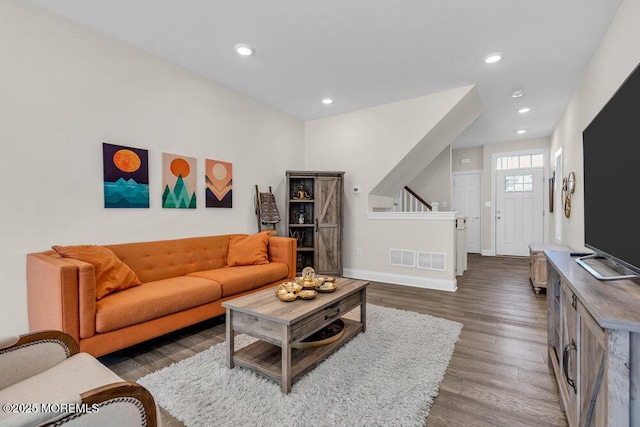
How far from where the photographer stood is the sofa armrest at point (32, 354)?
1145 mm

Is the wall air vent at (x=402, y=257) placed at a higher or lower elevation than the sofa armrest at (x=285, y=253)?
lower

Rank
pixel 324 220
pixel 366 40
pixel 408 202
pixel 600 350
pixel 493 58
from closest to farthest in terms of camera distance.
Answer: pixel 600 350 < pixel 366 40 < pixel 493 58 < pixel 324 220 < pixel 408 202

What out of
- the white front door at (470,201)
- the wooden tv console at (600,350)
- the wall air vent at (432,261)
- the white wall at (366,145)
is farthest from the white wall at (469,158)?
the wooden tv console at (600,350)

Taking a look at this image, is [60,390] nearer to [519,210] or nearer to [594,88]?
[594,88]

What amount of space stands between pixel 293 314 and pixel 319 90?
3113 millimetres

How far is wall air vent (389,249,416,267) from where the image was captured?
4.28 metres

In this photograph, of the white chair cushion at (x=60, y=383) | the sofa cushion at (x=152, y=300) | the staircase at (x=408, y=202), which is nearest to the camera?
the white chair cushion at (x=60, y=383)

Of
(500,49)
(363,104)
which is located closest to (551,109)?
(500,49)

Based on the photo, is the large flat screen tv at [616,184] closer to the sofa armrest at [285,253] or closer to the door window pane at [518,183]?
the sofa armrest at [285,253]

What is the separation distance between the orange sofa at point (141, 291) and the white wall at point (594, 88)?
3.47 metres

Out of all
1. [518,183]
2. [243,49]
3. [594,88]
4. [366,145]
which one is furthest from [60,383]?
[518,183]

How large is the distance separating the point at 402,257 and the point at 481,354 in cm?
218

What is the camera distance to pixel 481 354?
2230mm

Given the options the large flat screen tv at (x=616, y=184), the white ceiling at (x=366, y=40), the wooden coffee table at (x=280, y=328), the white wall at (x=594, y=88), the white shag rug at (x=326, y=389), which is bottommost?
the white shag rug at (x=326, y=389)
